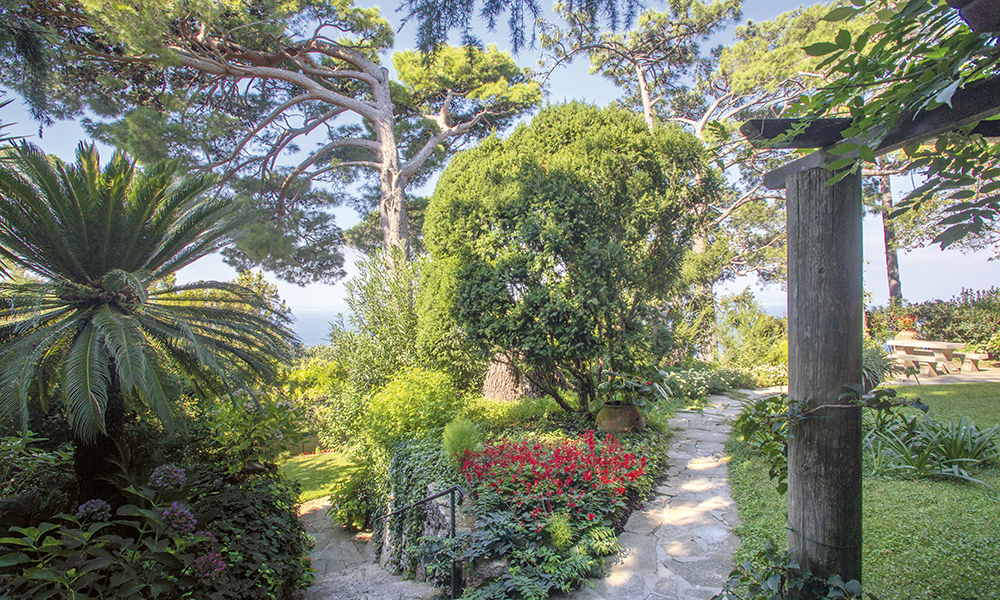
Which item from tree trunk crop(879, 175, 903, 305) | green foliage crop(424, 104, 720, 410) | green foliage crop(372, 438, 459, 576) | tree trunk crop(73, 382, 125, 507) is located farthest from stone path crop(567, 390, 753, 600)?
tree trunk crop(879, 175, 903, 305)

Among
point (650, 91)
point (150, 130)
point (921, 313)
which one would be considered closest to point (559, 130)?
point (150, 130)

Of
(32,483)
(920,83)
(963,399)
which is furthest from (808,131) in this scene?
(963,399)

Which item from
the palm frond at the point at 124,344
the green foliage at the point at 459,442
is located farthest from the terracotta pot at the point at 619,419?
the palm frond at the point at 124,344

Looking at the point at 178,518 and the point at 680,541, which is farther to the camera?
the point at 680,541

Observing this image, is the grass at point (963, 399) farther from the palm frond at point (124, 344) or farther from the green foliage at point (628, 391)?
the palm frond at point (124, 344)

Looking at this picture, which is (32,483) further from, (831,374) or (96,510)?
(831,374)

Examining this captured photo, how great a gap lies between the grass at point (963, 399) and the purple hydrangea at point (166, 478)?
6.96 m

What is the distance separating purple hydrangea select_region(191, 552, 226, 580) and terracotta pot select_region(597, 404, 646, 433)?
3879 mm

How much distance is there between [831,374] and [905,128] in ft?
3.56

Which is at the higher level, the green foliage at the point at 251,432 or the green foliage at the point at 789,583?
the green foliage at the point at 251,432

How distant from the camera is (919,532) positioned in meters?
2.87

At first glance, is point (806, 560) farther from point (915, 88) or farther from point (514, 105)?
point (514, 105)

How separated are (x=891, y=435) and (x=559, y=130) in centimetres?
468

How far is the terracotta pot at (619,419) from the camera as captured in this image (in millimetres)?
5258
